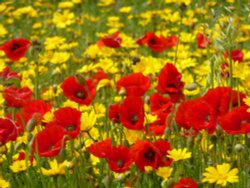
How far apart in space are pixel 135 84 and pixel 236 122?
48 centimetres

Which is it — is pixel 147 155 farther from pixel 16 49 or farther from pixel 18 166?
pixel 16 49

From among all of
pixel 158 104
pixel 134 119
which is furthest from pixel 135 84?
pixel 134 119

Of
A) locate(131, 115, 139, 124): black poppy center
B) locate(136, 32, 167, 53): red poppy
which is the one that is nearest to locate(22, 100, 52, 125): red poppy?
locate(131, 115, 139, 124): black poppy center

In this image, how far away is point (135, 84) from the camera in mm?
2240

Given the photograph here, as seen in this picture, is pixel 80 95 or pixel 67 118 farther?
pixel 80 95

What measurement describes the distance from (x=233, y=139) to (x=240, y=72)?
0.66ft

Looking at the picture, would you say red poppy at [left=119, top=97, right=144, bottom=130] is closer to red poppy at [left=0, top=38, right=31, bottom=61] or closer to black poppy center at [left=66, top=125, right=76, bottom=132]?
black poppy center at [left=66, top=125, right=76, bottom=132]

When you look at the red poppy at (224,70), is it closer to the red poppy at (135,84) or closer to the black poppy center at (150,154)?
→ the red poppy at (135,84)

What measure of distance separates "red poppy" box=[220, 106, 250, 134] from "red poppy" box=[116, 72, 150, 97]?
1.36ft

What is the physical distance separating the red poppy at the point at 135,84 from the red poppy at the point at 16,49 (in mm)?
906

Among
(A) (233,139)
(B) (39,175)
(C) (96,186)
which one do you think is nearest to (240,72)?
(A) (233,139)

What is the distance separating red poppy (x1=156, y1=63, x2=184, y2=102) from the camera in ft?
6.97

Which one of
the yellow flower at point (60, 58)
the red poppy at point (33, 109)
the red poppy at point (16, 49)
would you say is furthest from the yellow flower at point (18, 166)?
the yellow flower at point (60, 58)

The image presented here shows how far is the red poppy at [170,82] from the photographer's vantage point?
2125 millimetres
